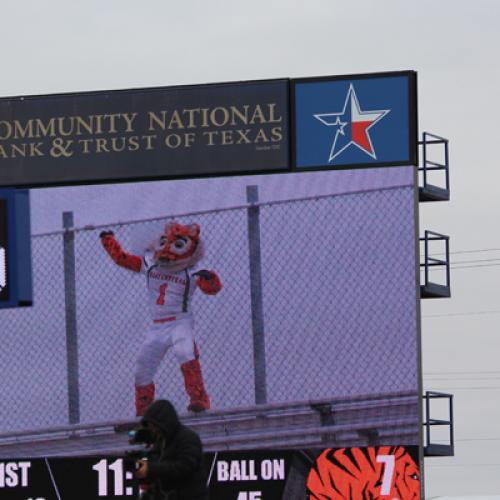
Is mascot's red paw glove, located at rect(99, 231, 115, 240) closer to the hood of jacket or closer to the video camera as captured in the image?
the video camera

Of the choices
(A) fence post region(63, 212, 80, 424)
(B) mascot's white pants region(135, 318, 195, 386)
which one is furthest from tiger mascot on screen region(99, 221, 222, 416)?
(A) fence post region(63, 212, 80, 424)

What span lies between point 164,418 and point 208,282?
11715 mm

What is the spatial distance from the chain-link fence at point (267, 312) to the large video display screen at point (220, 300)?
2 centimetres

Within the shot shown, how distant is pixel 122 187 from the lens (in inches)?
1009

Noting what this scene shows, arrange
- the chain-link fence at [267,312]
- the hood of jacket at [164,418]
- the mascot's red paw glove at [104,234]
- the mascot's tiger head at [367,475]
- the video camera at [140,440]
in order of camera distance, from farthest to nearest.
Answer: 1. the mascot's red paw glove at [104,234]
2. the chain-link fence at [267,312]
3. the mascot's tiger head at [367,475]
4. the video camera at [140,440]
5. the hood of jacket at [164,418]

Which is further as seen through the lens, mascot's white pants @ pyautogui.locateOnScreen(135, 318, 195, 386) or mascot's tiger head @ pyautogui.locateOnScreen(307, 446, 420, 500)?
mascot's white pants @ pyautogui.locateOnScreen(135, 318, 195, 386)

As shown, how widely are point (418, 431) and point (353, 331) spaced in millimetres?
1648

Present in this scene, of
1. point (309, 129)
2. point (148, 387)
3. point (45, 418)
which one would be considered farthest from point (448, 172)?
point (45, 418)

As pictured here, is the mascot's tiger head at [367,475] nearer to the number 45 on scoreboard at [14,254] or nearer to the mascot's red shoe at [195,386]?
the mascot's red shoe at [195,386]

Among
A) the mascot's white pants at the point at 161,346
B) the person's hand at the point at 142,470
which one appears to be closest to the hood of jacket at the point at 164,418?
the person's hand at the point at 142,470

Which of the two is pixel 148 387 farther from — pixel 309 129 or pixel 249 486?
pixel 309 129

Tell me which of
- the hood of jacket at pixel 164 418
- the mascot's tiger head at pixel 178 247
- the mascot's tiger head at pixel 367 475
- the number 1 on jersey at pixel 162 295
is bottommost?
the mascot's tiger head at pixel 367 475

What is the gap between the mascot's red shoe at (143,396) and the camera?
2505 centimetres

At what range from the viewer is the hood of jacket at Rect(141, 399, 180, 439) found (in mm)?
13180
